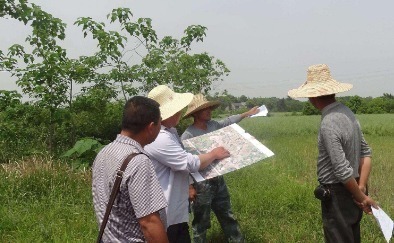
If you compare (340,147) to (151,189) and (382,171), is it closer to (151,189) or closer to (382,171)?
(151,189)

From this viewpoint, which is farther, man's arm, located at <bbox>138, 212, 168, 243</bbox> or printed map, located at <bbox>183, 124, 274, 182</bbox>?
printed map, located at <bbox>183, 124, 274, 182</bbox>

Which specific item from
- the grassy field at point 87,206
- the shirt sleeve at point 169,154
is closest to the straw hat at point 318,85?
the shirt sleeve at point 169,154

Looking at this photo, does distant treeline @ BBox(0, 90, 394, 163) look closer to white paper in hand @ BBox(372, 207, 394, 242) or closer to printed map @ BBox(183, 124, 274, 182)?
printed map @ BBox(183, 124, 274, 182)

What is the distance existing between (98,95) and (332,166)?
5.74 meters

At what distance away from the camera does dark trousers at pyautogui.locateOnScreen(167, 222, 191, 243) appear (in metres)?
2.83

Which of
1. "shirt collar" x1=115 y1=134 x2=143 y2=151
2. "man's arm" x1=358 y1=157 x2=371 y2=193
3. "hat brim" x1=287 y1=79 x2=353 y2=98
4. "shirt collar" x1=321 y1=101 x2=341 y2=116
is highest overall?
"shirt collar" x1=115 y1=134 x2=143 y2=151

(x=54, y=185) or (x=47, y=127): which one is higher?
(x=47, y=127)

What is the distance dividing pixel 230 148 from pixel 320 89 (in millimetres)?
747

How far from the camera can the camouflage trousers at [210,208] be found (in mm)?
3928

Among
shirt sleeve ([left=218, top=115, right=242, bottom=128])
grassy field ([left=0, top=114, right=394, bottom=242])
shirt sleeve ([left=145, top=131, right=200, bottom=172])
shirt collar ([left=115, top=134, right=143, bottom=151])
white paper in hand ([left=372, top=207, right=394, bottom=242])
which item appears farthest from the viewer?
grassy field ([left=0, top=114, right=394, bottom=242])

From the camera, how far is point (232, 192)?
20.9 ft

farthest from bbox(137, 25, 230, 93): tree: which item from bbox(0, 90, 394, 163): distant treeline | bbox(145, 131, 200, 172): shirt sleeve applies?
bbox(145, 131, 200, 172): shirt sleeve

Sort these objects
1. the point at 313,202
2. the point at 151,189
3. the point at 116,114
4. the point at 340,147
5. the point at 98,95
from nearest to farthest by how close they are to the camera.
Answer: the point at 151,189 < the point at 340,147 < the point at 313,202 < the point at 98,95 < the point at 116,114

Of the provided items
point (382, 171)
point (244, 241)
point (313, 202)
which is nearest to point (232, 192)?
point (313, 202)
